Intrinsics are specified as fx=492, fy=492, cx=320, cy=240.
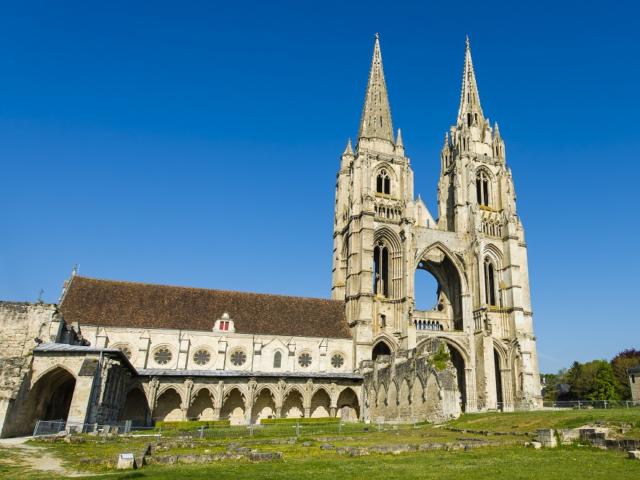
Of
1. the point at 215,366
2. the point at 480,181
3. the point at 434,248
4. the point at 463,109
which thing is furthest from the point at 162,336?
the point at 463,109

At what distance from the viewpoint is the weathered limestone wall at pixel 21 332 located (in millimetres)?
24750

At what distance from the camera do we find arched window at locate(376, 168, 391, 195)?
56059 mm

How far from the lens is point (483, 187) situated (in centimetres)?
5894

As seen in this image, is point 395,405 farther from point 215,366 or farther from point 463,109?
point 463,109

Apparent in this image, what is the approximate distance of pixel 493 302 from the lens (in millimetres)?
54031

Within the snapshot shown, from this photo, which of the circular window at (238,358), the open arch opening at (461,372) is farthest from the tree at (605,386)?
the circular window at (238,358)

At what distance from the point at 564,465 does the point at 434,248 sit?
43.2 metres

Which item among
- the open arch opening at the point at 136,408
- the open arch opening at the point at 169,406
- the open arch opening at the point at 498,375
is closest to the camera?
the open arch opening at the point at 136,408

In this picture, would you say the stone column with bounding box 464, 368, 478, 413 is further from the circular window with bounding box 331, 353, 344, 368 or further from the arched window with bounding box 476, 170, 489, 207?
the arched window with bounding box 476, 170, 489, 207

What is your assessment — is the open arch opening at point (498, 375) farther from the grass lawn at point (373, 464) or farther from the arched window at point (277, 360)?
the grass lawn at point (373, 464)

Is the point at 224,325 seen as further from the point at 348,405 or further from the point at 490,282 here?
the point at 490,282

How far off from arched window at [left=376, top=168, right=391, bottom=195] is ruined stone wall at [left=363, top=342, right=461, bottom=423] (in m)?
20.8

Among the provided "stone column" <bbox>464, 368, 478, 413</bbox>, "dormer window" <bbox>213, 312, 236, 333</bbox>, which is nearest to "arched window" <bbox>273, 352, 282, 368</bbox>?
"dormer window" <bbox>213, 312, 236, 333</bbox>

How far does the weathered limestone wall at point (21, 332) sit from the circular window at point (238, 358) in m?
16.8
